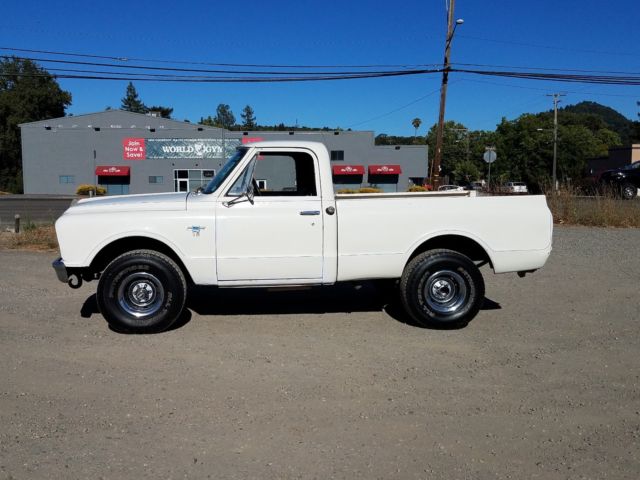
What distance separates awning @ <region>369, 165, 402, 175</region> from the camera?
57.4 metres

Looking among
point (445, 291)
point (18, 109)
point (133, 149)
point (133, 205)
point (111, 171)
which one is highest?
point (18, 109)

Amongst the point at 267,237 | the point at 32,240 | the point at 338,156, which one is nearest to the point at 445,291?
the point at 267,237

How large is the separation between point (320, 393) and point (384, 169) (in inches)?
2127

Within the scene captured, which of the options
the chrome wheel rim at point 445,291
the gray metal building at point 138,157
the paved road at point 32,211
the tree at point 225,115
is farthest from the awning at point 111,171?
the tree at point 225,115

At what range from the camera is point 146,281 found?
596 centimetres

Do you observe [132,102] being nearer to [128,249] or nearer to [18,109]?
[18,109]

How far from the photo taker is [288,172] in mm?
6688

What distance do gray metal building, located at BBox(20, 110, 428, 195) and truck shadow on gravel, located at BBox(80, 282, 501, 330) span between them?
158 feet

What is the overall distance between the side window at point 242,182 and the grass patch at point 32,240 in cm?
700

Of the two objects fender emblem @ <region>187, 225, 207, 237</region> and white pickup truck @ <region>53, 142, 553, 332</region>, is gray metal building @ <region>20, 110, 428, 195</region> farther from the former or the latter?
fender emblem @ <region>187, 225, 207, 237</region>

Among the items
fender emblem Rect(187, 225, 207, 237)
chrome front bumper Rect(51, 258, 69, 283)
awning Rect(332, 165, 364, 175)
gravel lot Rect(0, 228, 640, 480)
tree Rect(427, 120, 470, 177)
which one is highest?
tree Rect(427, 120, 470, 177)

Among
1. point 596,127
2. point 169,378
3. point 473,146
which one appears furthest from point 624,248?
point 596,127

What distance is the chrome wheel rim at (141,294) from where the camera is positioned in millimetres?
5941

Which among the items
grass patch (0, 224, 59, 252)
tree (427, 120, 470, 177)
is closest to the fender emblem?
grass patch (0, 224, 59, 252)
